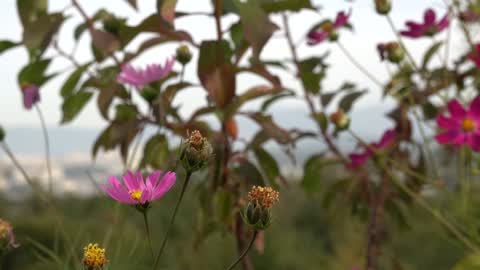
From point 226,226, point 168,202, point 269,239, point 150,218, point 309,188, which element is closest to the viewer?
point 226,226

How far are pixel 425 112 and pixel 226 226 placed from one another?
15.9 inches

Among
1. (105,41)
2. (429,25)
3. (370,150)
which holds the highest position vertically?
(105,41)

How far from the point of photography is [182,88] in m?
0.74

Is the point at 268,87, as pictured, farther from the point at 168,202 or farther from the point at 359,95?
the point at 168,202

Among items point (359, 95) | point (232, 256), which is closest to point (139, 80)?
point (359, 95)

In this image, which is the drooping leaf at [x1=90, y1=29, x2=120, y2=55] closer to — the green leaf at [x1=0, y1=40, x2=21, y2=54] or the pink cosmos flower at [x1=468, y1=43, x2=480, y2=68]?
the green leaf at [x1=0, y1=40, x2=21, y2=54]

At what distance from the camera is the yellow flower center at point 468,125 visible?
2.60 ft

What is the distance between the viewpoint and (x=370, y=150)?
92cm

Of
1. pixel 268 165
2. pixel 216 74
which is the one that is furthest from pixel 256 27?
pixel 268 165

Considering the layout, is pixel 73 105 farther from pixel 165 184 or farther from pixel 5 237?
pixel 165 184

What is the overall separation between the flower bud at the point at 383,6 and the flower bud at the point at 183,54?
0.27 metres

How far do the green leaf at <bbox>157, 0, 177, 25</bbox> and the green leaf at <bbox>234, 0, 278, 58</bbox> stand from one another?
0.07m

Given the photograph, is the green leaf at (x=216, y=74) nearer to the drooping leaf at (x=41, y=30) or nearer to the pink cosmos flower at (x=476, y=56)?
the drooping leaf at (x=41, y=30)

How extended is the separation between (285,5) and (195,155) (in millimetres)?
373
